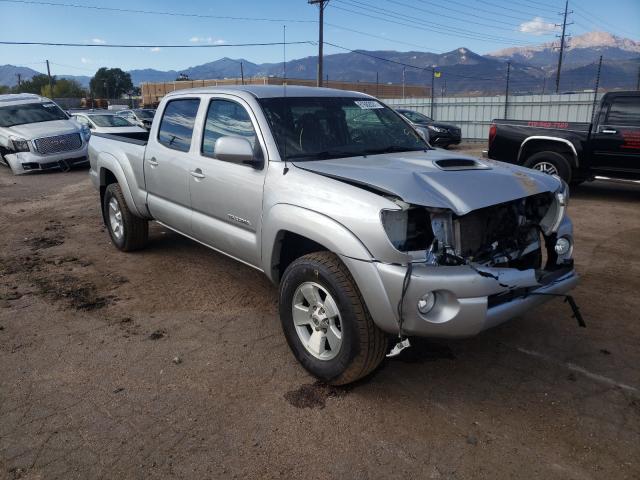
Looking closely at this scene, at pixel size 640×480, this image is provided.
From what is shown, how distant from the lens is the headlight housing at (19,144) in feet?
44.4

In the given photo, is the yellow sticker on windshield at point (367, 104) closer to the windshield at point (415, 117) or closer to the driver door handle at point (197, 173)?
the driver door handle at point (197, 173)

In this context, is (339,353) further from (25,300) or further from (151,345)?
(25,300)

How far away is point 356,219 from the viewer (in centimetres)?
291

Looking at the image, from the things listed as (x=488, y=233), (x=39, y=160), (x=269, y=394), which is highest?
(x=488, y=233)

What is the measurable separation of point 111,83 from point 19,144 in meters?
88.4

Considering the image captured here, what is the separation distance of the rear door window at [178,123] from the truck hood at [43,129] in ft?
33.8

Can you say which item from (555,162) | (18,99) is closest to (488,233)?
(555,162)

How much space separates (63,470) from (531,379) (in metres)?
2.77

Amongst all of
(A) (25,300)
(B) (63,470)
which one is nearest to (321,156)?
(B) (63,470)

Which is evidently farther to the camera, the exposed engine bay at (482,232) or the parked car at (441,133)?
the parked car at (441,133)

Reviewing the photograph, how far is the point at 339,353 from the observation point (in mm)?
Answer: 3123

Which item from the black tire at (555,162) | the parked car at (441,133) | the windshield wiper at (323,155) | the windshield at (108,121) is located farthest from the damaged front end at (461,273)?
the parked car at (441,133)

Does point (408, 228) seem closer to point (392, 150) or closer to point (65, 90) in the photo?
point (392, 150)

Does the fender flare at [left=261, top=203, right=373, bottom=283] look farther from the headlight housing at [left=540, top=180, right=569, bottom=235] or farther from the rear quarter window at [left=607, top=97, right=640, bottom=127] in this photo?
the rear quarter window at [left=607, top=97, right=640, bottom=127]
